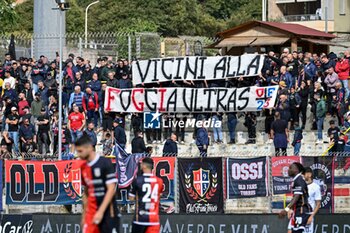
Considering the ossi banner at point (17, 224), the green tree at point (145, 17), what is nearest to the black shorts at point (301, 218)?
the ossi banner at point (17, 224)

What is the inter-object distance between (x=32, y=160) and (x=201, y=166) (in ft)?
14.1

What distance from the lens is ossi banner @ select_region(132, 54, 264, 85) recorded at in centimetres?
3120

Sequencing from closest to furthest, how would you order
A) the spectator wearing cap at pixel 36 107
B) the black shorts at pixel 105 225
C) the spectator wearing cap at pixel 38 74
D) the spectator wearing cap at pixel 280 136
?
the black shorts at pixel 105 225, the spectator wearing cap at pixel 280 136, the spectator wearing cap at pixel 36 107, the spectator wearing cap at pixel 38 74

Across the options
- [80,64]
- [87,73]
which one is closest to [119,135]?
[87,73]

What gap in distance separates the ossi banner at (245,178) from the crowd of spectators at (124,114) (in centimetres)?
322

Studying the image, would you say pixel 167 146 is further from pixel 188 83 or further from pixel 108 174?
pixel 108 174

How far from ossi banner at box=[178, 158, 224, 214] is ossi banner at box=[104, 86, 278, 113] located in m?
6.04

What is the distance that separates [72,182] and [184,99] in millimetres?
7161

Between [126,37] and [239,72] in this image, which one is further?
[126,37]

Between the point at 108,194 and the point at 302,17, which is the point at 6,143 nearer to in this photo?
the point at 108,194

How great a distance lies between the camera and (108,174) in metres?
13.3

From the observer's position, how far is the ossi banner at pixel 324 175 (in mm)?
24422

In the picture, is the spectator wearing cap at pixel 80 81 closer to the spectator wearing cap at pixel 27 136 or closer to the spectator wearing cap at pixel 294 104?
the spectator wearing cap at pixel 27 136

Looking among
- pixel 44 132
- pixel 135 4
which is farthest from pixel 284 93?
pixel 135 4
